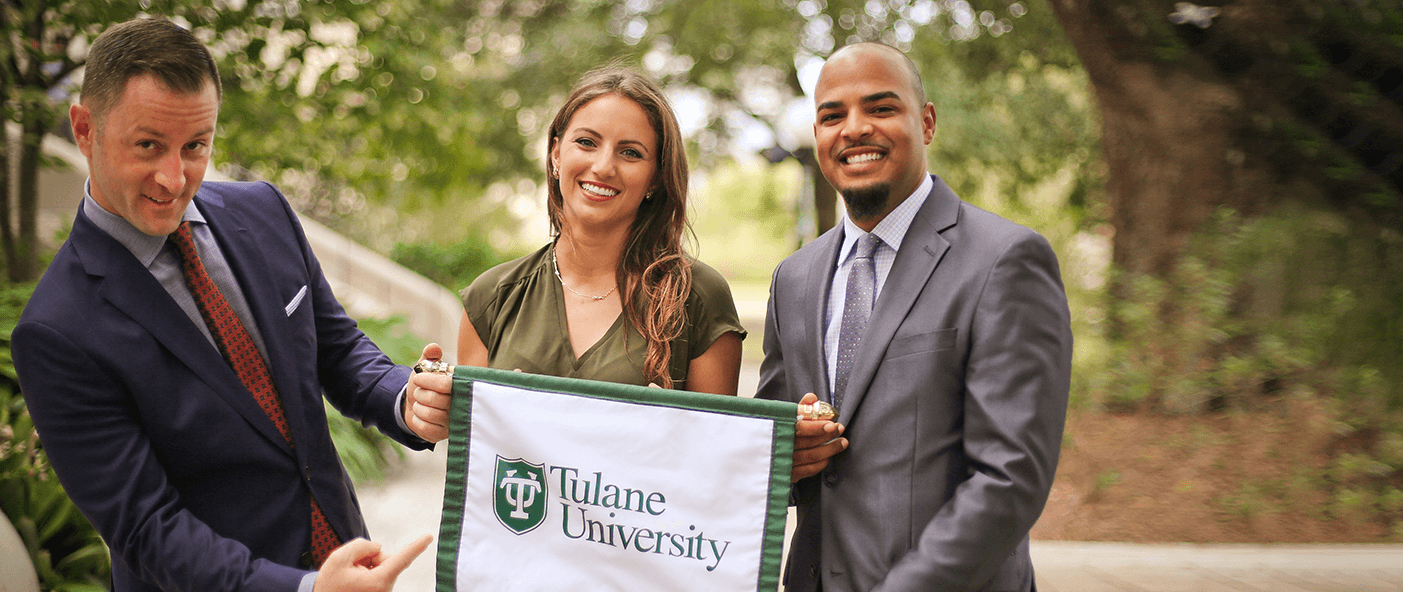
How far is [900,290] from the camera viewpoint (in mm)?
2395

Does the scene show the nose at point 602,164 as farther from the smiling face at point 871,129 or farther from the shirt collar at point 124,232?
the shirt collar at point 124,232

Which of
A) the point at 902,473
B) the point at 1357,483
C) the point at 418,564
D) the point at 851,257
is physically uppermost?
the point at 851,257

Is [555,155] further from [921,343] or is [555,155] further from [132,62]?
[921,343]

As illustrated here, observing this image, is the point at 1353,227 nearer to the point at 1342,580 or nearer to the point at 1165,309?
the point at 1165,309

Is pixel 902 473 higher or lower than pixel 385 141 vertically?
lower

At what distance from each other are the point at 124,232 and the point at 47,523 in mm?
3051

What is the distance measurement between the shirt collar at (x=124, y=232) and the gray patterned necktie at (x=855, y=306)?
181 centimetres

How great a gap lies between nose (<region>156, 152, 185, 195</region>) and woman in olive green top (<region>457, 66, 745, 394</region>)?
1.10 metres

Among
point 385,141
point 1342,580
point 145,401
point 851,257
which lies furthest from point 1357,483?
point 385,141

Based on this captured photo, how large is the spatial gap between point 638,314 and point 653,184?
1.50ft

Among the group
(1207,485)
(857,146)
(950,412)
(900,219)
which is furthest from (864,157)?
(1207,485)

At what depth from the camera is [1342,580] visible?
5258 mm

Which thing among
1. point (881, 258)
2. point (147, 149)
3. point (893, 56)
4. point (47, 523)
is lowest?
point (47, 523)

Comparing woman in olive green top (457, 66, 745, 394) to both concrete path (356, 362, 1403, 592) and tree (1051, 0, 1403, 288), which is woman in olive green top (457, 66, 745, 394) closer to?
concrete path (356, 362, 1403, 592)
